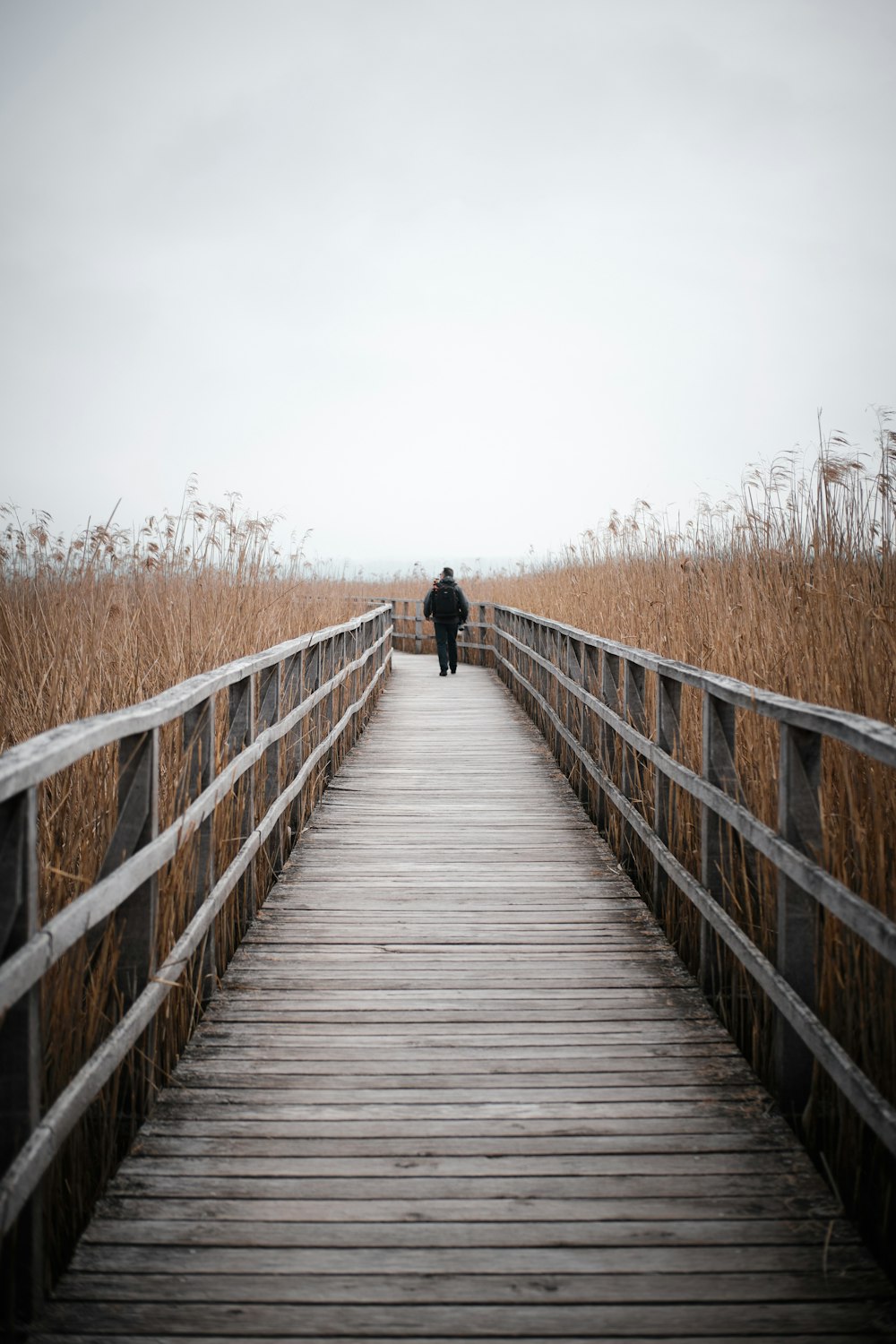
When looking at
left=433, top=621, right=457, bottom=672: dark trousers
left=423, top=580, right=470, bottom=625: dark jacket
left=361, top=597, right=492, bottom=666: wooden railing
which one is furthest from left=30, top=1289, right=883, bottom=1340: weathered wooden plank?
left=361, top=597, right=492, bottom=666: wooden railing

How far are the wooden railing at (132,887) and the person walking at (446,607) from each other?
11.5m

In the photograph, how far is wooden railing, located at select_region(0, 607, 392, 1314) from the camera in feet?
6.40

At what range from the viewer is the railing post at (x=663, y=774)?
4.45 meters

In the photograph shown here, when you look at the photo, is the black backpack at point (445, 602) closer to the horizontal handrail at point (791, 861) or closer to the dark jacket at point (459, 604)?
the dark jacket at point (459, 604)

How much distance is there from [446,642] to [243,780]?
43.3 ft

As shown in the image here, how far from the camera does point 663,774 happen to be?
4.57 meters

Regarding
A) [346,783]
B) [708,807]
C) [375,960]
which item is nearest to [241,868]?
→ [375,960]

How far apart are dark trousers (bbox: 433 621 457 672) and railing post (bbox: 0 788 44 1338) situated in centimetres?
1518

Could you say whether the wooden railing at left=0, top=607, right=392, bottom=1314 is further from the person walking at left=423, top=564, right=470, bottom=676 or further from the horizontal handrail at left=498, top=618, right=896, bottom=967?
the person walking at left=423, top=564, right=470, bottom=676

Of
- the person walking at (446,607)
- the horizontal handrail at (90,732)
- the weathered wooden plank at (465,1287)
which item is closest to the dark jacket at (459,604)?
the person walking at (446,607)

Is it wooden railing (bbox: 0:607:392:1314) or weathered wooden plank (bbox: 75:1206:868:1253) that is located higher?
wooden railing (bbox: 0:607:392:1314)

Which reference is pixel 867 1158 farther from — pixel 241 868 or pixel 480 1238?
pixel 241 868

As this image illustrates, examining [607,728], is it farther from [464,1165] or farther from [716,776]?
[464,1165]

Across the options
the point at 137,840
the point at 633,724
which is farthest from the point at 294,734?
the point at 137,840
